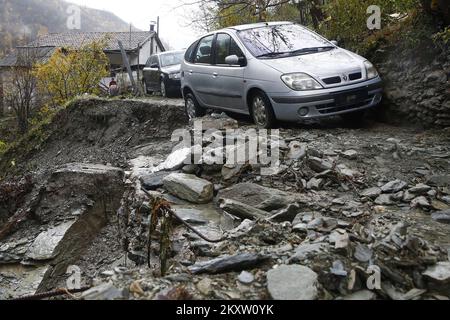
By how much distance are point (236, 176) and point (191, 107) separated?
401cm

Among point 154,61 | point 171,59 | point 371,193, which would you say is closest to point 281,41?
point 371,193

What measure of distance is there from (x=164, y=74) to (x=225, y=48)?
666 centimetres

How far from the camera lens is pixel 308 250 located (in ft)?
10.8

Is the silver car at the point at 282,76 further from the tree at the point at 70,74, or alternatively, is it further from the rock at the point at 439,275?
the tree at the point at 70,74

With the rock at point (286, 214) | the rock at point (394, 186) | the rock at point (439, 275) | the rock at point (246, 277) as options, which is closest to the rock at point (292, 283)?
the rock at point (246, 277)

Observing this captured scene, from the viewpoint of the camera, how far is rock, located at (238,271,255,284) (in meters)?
3.07

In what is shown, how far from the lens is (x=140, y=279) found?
10.6 ft

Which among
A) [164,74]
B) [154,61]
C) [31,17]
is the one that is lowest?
[164,74]

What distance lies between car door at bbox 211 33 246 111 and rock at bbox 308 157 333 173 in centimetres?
231

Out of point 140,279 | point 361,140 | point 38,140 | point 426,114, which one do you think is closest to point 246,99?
point 361,140

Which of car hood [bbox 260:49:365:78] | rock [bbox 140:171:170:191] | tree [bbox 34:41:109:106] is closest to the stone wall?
car hood [bbox 260:49:365:78]

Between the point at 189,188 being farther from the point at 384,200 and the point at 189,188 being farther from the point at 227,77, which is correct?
the point at 227,77

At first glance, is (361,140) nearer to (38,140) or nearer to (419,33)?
(419,33)

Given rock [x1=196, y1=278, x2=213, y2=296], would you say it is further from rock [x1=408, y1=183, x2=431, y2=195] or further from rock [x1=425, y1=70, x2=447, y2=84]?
rock [x1=425, y1=70, x2=447, y2=84]
